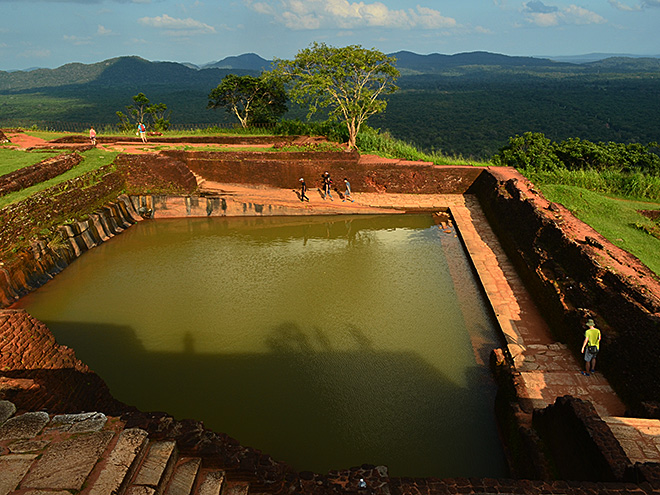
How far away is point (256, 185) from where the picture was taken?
15.8 m

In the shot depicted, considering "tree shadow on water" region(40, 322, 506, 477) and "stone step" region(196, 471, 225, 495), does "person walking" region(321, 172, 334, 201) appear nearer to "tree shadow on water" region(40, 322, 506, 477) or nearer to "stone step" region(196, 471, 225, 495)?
"tree shadow on water" region(40, 322, 506, 477)

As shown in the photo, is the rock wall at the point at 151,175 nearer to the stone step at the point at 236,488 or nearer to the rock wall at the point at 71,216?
the rock wall at the point at 71,216

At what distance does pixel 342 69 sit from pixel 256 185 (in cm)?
732

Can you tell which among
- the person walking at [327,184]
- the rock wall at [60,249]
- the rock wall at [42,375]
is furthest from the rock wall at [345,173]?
the rock wall at [42,375]

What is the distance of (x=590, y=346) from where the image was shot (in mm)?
5852

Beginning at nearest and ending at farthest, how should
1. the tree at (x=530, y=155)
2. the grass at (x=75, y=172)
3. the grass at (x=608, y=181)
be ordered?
the grass at (x=75, y=172), the grass at (x=608, y=181), the tree at (x=530, y=155)

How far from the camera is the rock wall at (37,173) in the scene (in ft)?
37.0

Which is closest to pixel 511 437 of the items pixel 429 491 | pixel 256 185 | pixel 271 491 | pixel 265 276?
pixel 429 491

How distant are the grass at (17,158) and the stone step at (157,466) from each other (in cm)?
1275

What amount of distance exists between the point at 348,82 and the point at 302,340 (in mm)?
15651

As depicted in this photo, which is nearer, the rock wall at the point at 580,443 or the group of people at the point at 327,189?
the rock wall at the point at 580,443

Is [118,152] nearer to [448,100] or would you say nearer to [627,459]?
[627,459]

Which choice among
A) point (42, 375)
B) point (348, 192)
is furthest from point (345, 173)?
point (42, 375)

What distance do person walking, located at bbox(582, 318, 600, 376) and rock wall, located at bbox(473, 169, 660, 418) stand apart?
217 millimetres
